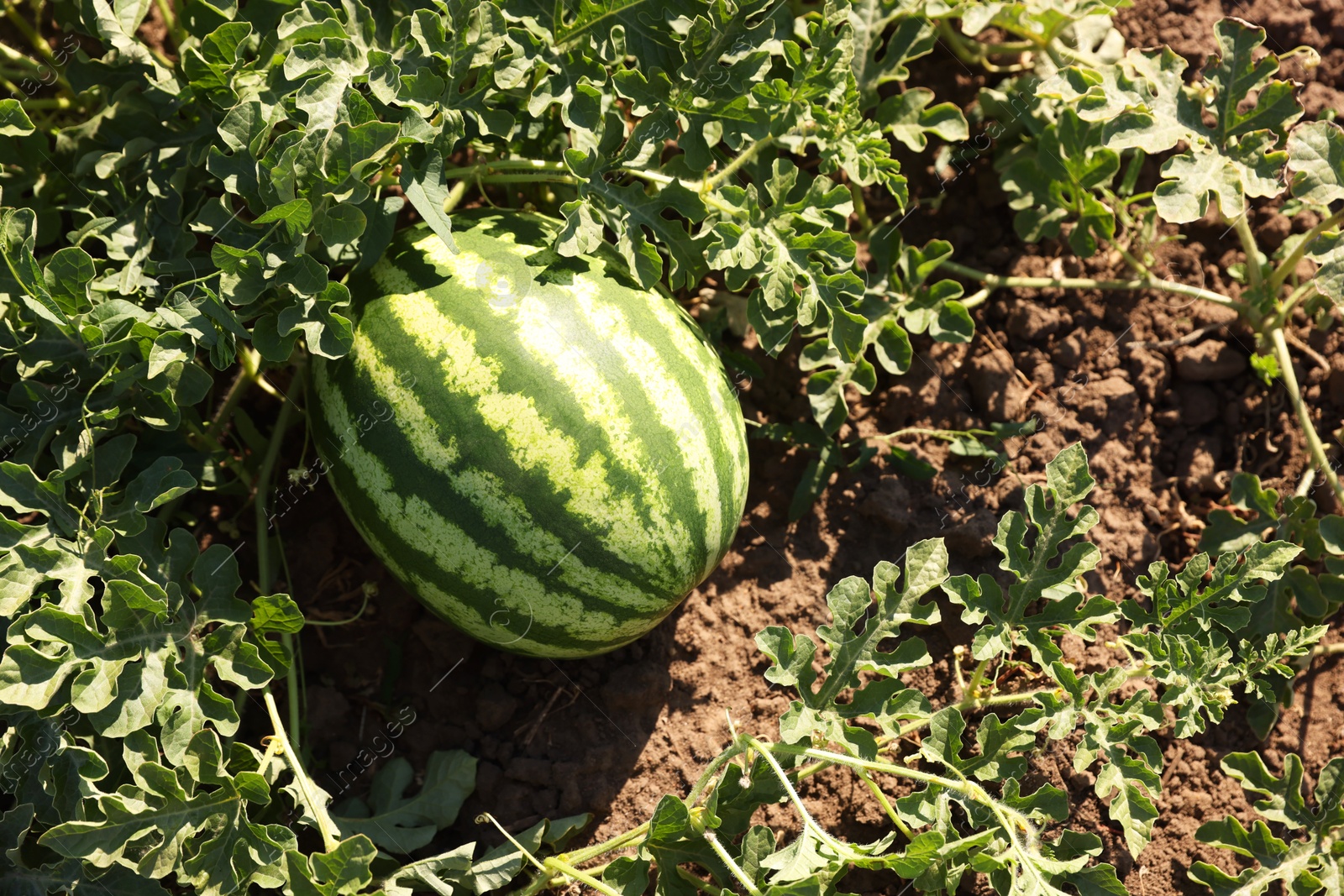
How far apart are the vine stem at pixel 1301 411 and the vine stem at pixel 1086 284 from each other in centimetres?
15

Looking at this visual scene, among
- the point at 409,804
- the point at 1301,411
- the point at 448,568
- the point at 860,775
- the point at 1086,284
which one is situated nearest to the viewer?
the point at 448,568

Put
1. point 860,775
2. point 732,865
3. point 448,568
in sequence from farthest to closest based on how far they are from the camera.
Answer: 1. point 860,775
2. point 448,568
3. point 732,865

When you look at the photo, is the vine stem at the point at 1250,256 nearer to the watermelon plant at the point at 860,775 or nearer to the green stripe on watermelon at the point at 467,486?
the watermelon plant at the point at 860,775

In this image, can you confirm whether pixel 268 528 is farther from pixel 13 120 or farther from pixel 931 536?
pixel 931 536

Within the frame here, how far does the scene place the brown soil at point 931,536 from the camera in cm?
304

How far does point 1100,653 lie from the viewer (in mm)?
3154

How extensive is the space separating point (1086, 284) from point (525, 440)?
1906 millimetres

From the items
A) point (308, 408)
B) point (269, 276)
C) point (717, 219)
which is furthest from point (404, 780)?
point (717, 219)

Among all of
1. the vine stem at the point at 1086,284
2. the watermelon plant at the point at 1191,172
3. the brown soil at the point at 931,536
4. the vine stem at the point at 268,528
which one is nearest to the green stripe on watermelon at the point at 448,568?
the vine stem at the point at 268,528

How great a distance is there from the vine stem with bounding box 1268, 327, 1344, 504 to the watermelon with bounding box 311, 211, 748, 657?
70.8 inches

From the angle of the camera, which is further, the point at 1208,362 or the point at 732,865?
the point at 1208,362

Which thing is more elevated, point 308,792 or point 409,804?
point 308,792

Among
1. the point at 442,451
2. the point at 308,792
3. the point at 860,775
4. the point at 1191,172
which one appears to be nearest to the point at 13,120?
the point at 442,451

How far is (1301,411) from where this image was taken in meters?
3.23
